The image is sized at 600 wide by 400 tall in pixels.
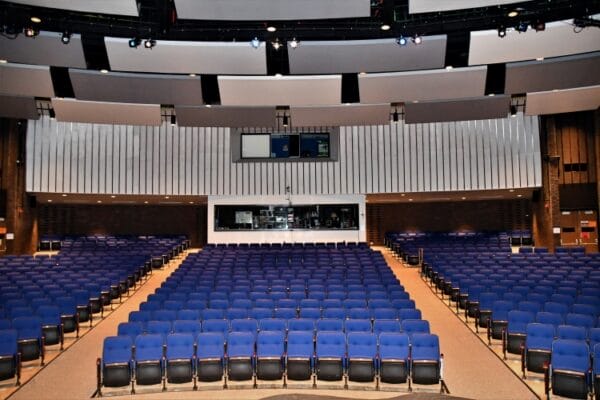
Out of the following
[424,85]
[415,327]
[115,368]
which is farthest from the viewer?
[424,85]

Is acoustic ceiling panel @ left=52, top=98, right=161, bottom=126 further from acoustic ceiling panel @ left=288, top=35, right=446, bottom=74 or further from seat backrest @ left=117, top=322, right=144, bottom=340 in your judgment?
seat backrest @ left=117, top=322, right=144, bottom=340

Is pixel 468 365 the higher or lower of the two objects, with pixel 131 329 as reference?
lower

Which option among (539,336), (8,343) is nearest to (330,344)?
(539,336)

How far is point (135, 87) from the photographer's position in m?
15.2

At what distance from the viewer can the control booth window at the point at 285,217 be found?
69.2 ft

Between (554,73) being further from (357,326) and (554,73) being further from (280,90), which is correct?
(357,326)

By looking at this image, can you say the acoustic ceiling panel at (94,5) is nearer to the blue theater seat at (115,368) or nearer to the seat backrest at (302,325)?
the blue theater seat at (115,368)

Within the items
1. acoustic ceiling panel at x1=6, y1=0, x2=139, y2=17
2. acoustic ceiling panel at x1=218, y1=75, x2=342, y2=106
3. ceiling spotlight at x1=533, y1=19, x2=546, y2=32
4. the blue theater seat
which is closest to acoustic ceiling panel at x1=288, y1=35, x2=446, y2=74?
acoustic ceiling panel at x1=218, y1=75, x2=342, y2=106

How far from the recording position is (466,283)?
38.2 feet

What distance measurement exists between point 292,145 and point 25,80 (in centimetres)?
1011

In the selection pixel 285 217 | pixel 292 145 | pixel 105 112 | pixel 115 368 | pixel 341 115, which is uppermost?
pixel 105 112

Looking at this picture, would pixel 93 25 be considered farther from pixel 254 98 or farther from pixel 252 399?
pixel 252 399

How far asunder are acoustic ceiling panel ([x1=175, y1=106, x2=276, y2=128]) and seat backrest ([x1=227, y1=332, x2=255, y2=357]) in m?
10.7

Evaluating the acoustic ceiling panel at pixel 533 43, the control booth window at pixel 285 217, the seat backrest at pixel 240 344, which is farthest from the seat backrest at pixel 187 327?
the control booth window at pixel 285 217
